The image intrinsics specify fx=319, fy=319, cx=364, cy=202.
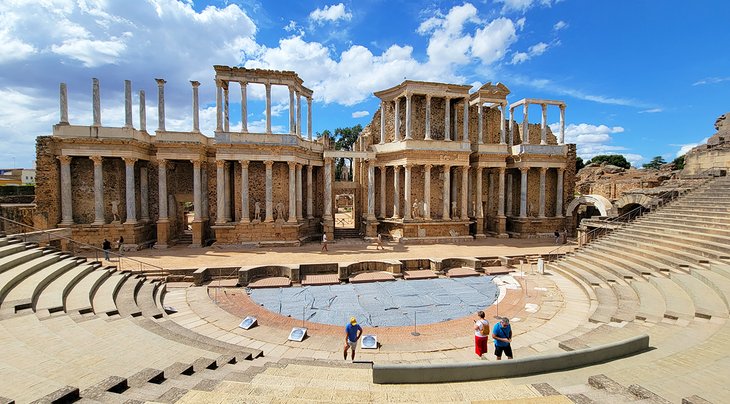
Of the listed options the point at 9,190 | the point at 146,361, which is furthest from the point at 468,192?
the point at 9,190

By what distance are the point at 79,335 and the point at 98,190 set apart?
1848 centimetres

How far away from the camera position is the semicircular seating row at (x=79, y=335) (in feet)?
17.0

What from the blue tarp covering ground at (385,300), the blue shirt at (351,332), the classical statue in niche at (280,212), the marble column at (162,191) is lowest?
the blue tarp covering ground at (385,300)

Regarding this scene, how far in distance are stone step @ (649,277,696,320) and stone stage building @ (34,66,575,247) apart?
15.6 meters

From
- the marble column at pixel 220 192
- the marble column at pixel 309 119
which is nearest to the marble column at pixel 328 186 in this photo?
the marble column at pixel 309 119

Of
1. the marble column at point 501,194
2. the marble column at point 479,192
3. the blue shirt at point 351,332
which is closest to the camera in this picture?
the blue shirt at point 351,332

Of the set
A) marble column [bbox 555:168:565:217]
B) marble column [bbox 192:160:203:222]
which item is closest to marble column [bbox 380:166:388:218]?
marble column [bbox 192:160:203:222]

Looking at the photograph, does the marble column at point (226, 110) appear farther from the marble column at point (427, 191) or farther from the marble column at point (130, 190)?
the marble column at point (427, 191)

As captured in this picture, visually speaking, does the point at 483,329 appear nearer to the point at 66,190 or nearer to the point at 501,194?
the point at 501,194

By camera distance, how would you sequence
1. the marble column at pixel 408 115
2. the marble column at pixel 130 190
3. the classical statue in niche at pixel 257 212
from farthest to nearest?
the marble column at pixel 408 115 < the classical statue in niche at pixel 257 212 < the marble column at pixel 130 190

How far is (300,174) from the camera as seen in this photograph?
82.4 feet

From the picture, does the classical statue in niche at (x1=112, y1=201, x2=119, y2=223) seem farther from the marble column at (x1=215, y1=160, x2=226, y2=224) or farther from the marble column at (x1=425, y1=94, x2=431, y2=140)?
the marble column at (x1=425, y1=94, x2=431, y2=140)

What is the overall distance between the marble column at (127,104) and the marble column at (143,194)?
Result: 10.8 feet

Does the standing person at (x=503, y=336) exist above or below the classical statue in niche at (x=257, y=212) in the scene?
below
